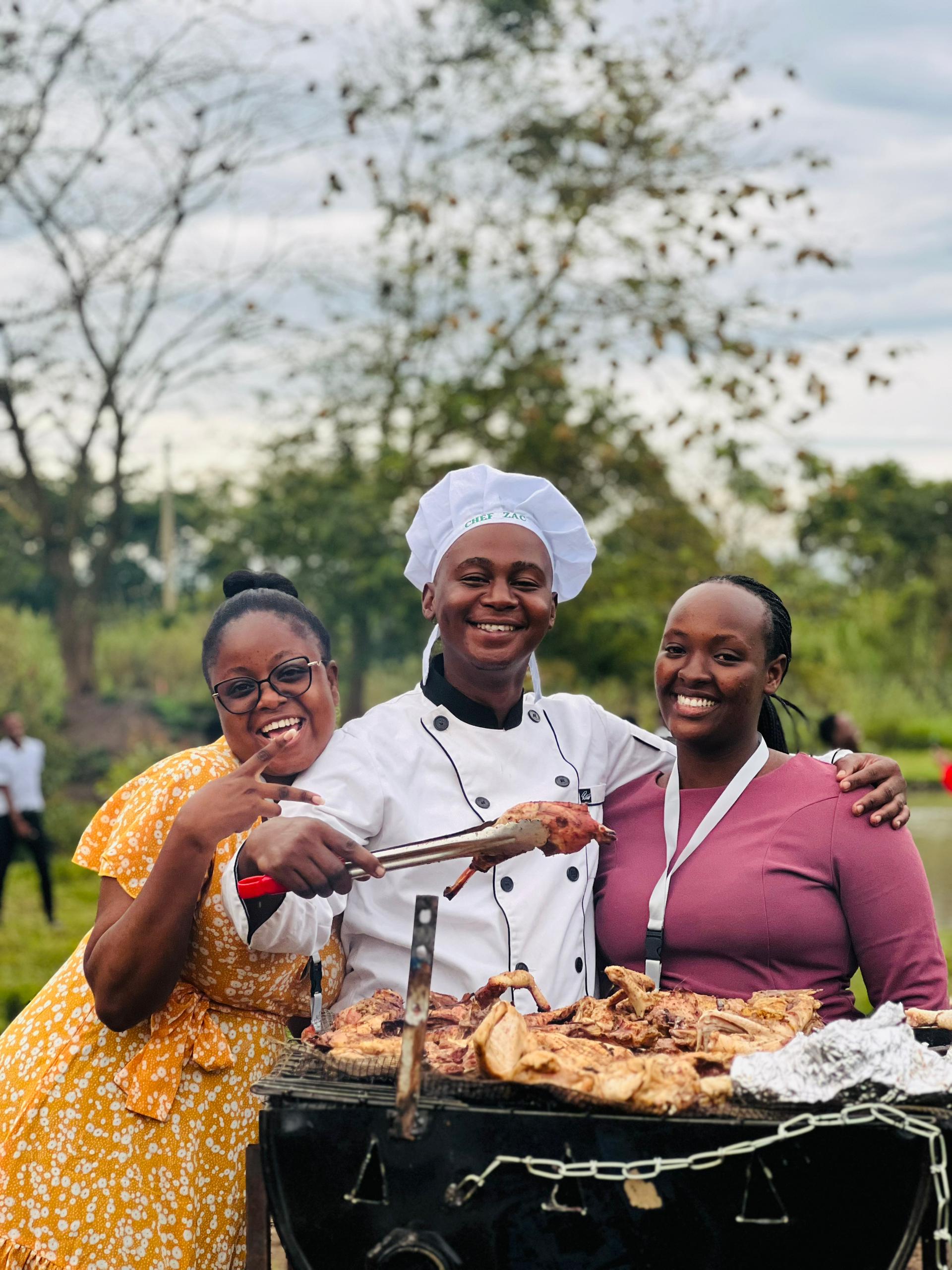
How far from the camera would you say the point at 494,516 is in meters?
3.16

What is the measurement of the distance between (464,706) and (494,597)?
0.30 metres

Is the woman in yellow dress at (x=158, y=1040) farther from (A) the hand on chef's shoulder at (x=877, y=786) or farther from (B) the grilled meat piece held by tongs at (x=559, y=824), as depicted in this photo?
(A) the hand on chef's shoulder at (x=877, y=786)

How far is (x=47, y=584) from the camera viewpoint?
31.2 m

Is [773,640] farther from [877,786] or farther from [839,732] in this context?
[839,732]

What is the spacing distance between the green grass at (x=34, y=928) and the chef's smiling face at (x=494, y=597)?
4757 millimetres

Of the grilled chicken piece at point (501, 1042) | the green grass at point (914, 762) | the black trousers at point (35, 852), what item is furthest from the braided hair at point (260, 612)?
the green grass at point (914, 762)

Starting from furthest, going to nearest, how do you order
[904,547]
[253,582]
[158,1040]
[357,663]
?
[904,547] → [357,663] → [253,582] → [158,1040]

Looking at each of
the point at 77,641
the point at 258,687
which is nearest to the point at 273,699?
the point at 258,687

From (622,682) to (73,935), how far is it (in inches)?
250

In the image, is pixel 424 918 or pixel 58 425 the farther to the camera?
pixel 58 425

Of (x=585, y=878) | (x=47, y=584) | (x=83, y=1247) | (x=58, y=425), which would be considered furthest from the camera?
(x=47, y=584)

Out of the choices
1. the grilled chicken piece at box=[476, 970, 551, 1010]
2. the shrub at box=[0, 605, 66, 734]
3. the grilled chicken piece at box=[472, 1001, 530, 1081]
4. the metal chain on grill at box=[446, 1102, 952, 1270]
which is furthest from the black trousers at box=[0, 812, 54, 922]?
the metal chain on grill at box=[446, 1102, 952, 1270]

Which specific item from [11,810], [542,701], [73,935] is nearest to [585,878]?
[542,701]

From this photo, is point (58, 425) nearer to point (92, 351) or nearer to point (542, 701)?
point (92, 351)
